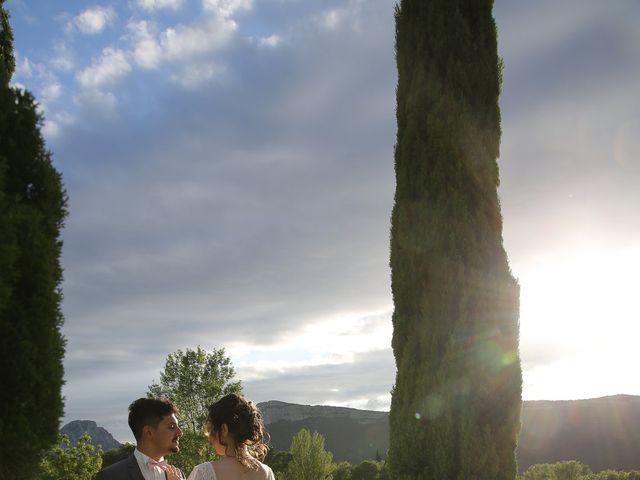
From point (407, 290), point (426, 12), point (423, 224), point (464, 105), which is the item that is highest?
point (426, 12)

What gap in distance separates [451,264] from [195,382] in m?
20.8

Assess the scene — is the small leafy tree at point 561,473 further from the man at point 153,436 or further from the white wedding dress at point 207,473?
the man at point 153,436

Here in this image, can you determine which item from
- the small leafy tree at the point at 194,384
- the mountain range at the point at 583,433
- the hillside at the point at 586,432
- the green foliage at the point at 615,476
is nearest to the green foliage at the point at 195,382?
the small leafy tree at the point at 194,384

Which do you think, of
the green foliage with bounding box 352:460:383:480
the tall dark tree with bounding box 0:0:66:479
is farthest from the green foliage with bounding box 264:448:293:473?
the tall dark tree with bounding box 0:0:66:479

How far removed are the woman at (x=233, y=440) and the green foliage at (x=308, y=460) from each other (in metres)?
38.5

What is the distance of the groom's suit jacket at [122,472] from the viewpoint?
4.66 metres

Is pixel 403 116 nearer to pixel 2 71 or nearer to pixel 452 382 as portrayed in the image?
pixel 452 382

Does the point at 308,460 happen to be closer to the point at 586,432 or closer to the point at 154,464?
the point at 154,464

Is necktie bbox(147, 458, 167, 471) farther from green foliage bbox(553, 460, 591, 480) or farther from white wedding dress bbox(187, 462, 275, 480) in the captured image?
green foliage bbox(553, 460, 591, 480)

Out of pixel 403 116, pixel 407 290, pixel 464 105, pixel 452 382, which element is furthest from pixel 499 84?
pixel 452 382

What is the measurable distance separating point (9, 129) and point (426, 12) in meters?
8.29

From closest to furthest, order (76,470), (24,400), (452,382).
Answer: (24,400), (452,382), (76,470)

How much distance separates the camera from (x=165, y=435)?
16.5ft

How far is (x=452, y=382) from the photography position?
28.3 feet
